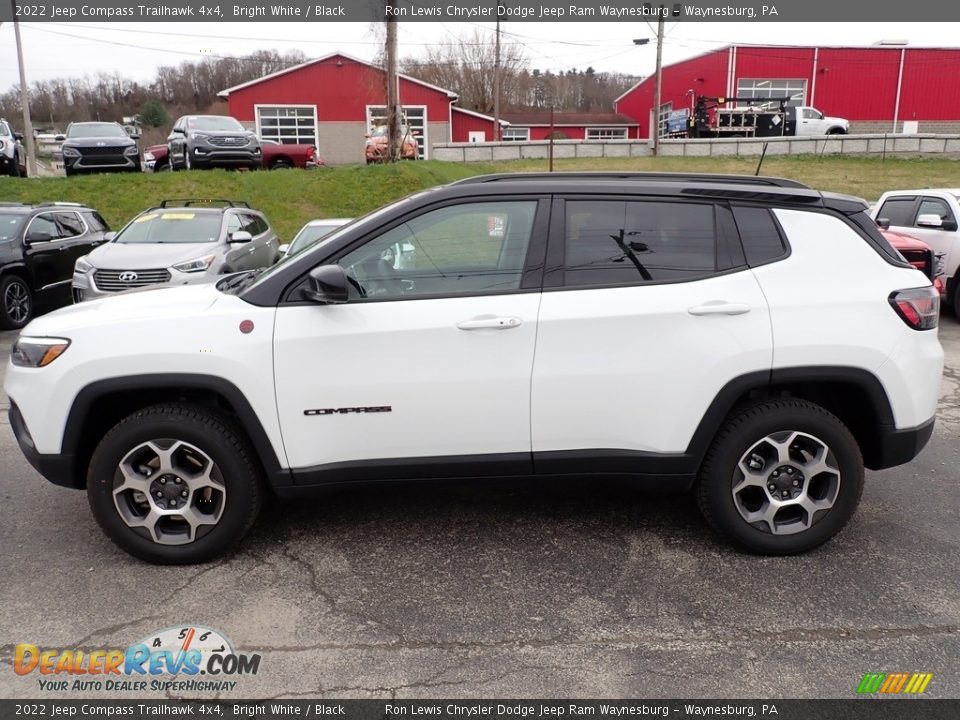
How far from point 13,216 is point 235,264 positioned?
3.25 metres

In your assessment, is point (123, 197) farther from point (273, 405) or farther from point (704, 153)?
point (704, 153)

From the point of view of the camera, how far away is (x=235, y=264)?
10.7 m

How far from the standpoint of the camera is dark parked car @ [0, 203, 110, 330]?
10023 mm

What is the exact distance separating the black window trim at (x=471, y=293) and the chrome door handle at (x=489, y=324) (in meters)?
0.14

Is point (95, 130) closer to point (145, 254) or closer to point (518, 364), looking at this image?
point (145, 254)

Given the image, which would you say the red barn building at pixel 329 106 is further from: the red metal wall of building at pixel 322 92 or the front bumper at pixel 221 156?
the front bumper at pixel 221 156

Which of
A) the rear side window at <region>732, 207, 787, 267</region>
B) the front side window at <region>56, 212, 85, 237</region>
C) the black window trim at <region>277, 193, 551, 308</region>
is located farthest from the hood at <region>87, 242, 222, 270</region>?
the rear side window at <region>732, 207, 787, 267</region>

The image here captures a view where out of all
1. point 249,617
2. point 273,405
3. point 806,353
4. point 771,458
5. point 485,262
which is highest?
point 485,262

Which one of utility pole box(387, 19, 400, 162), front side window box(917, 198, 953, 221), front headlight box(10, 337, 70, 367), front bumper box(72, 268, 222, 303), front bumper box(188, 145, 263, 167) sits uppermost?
utility pole box(387, 19, 400, 162)

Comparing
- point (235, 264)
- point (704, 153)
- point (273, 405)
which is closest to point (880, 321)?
point (273, 405)

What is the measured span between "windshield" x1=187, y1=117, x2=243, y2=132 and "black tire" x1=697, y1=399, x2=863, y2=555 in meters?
20.1

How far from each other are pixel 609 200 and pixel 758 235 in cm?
74

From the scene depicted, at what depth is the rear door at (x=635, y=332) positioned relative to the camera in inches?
Result: 134

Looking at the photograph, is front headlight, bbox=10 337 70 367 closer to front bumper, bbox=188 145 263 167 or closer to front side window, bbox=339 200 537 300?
front side window, bbox=339 200 537 300
